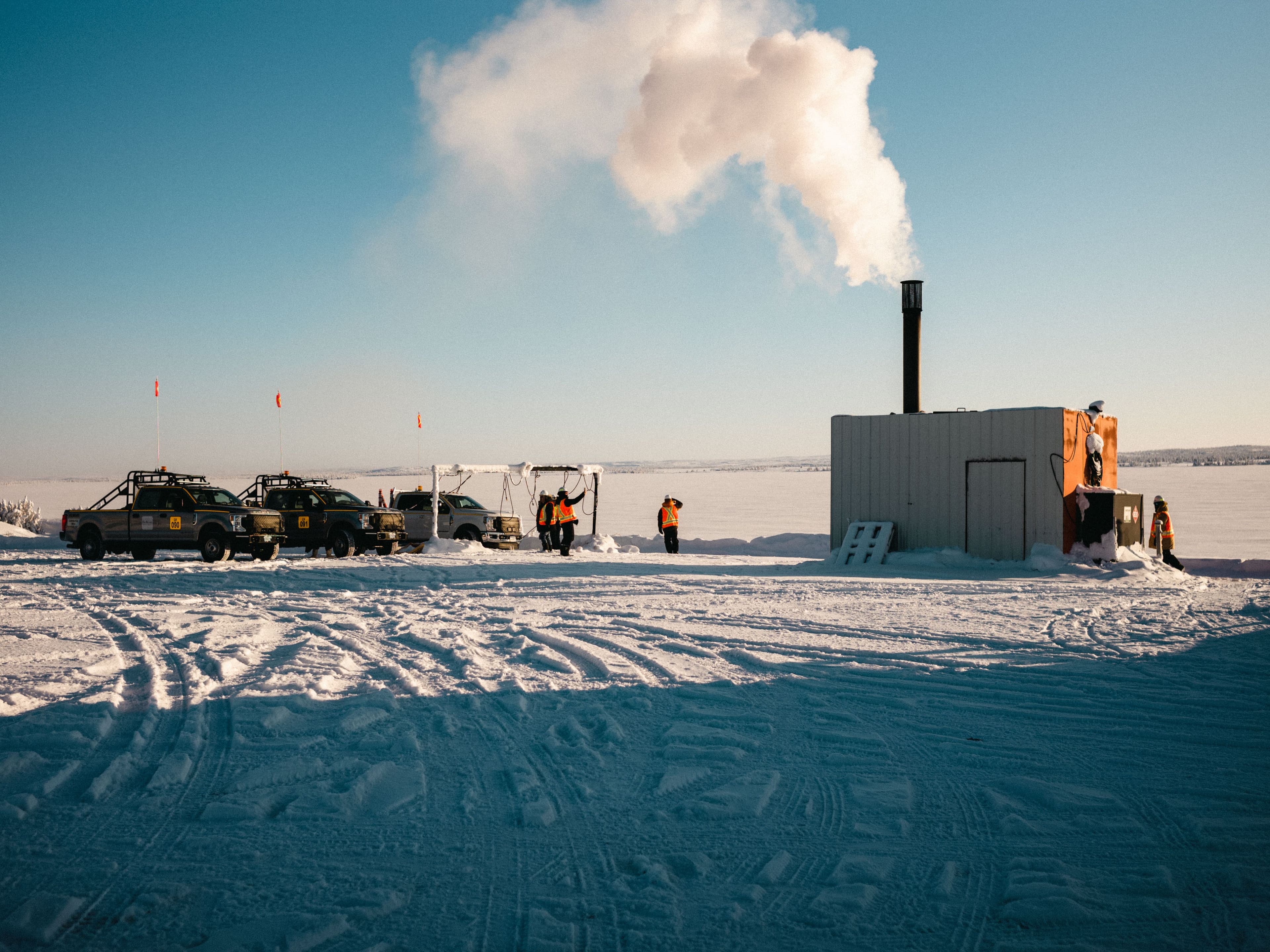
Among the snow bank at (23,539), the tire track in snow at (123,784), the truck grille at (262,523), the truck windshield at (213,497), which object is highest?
the truck windshield at (213,497)

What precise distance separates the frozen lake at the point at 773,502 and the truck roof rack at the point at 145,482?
29.0 ft

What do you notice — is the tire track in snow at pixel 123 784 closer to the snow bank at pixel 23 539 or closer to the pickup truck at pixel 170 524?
the pickup truck at pixel 170 524

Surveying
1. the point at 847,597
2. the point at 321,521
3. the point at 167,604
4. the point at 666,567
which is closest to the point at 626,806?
the point at 847,597

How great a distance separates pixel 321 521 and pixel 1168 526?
62.3ft

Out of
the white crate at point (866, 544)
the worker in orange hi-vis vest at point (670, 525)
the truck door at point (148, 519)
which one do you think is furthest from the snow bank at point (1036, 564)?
the truck door at point (148, 519)

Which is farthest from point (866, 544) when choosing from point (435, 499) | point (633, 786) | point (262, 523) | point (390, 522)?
point (633, 786)

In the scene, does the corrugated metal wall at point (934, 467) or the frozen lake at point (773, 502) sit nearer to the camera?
the corrugated metal wall at point (934, 467)

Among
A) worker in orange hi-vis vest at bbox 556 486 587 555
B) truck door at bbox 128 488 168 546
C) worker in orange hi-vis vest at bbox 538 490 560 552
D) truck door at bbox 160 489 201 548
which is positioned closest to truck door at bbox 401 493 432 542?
worker in orange hi-vis vest at bbox 538 490 560 552

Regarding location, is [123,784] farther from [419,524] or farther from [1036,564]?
[419,524]

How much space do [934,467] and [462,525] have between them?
39.9ft

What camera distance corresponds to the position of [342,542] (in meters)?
21.0

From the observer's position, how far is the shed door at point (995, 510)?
17484 millimetres

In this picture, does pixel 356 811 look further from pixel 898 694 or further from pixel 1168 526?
pixel 1168 526

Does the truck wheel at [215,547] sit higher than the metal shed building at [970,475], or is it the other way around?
the metal shed building at [970,475]
